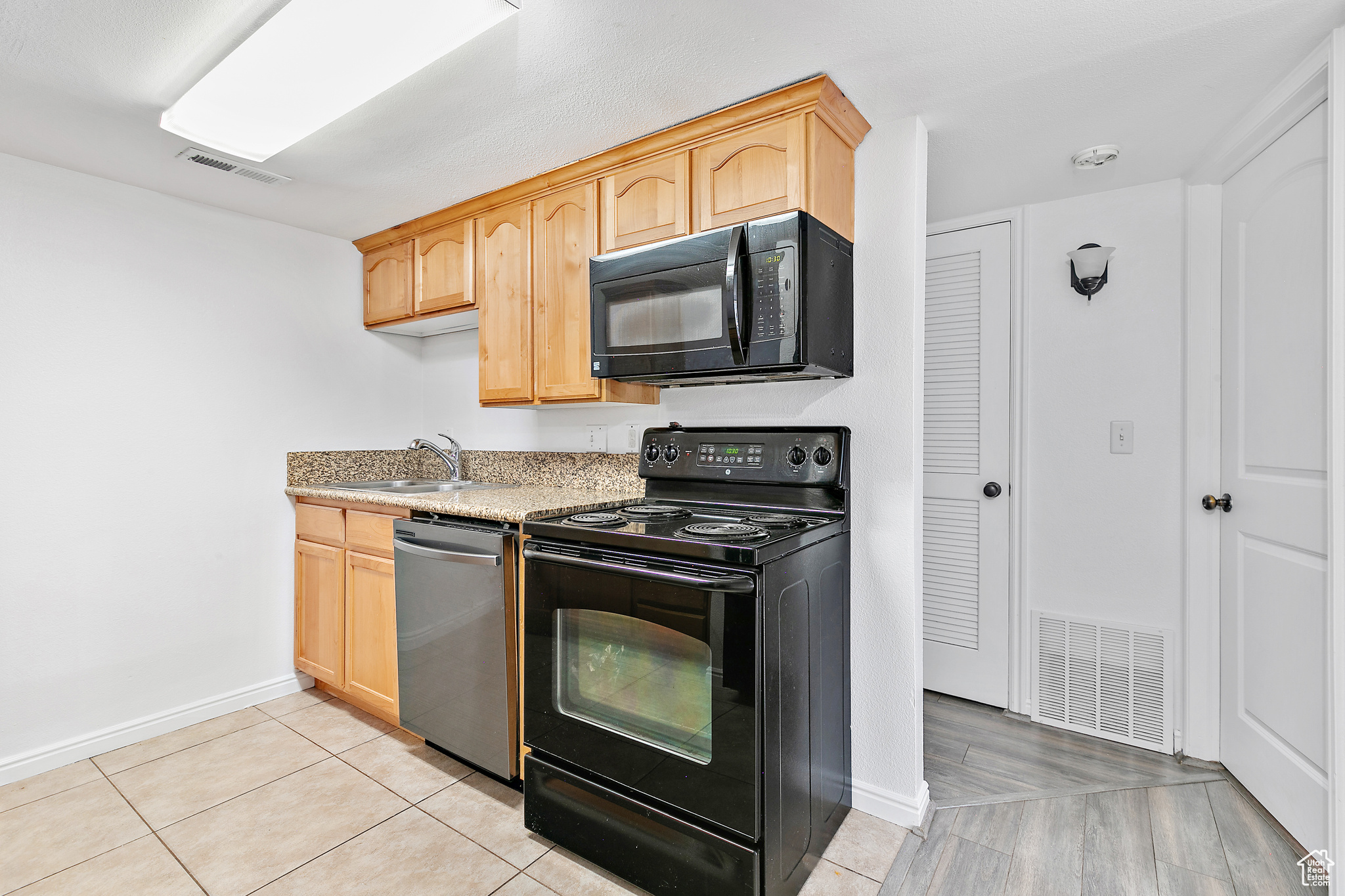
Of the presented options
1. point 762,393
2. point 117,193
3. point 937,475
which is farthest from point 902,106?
point 117,193

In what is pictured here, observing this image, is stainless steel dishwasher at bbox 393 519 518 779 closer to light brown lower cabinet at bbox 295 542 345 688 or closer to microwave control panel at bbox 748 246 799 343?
light brown lower cabinet at bbox 295 542 345 688

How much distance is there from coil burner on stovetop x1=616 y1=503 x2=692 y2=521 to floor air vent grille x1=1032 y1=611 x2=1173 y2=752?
5.33 ft

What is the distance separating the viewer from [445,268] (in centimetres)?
280

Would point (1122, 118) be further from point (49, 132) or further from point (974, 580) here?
point (49, 132)

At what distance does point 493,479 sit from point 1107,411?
2709 millimetres

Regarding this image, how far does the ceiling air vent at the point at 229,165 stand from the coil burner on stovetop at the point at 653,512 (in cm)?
180

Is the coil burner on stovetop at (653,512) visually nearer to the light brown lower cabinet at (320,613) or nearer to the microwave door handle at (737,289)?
the microwave door handle at (737,289)

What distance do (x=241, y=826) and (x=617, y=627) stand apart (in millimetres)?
1364

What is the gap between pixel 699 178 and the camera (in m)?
1.99

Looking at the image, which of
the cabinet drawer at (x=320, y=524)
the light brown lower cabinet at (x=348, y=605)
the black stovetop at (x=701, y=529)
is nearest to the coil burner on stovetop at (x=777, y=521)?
the black stovetop at (x=701, y=529)

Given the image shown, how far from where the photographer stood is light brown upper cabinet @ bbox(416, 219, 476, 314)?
271 cm

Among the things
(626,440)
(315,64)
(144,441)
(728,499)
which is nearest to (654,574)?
(728,499)

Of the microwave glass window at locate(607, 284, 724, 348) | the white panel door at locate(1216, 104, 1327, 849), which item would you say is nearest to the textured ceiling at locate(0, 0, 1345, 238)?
the white panel door at locate(1216, 104, 1327, 849)

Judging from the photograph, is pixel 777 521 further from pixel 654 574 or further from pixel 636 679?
pixel 636 679
